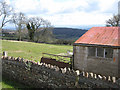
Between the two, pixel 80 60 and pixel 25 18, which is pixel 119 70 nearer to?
pixel 80 60

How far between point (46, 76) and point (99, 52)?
5806 millimetres

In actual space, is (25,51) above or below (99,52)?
A: below

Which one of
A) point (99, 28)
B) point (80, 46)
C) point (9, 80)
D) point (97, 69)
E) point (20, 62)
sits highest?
point (99, 28)

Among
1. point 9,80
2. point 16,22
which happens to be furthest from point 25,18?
point 9,80

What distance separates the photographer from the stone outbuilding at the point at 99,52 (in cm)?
1002

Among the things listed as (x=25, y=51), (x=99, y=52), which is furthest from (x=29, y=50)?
(x=99, y=52)

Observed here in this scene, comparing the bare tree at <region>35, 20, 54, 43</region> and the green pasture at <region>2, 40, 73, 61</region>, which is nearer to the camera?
the green pasture at <region>2, 40, 73, 61</region>

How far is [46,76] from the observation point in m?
8.98

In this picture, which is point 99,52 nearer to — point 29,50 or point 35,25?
point 29,50

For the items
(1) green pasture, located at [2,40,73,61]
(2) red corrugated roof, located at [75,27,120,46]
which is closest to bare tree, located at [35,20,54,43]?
(1) green pasture, located at [2,40,73,61]

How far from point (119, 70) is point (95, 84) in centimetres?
397

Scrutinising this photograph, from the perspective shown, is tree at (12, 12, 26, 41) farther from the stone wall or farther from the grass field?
the stone wall

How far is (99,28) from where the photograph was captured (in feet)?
40.9

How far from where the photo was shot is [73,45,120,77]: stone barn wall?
1011 cm
